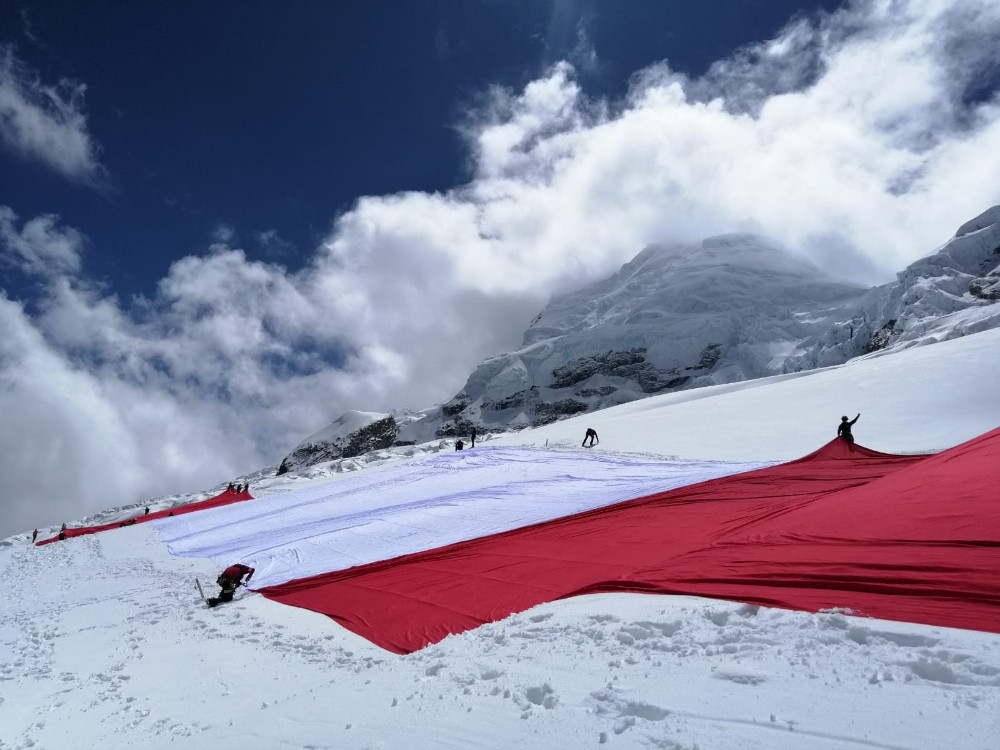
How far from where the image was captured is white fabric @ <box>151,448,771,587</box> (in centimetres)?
1380

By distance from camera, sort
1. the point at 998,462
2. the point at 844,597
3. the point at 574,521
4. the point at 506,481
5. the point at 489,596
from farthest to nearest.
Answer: the point at 506,481
the point at 574,521
the point at 489,596
the point at 998,462
the point at 844,597

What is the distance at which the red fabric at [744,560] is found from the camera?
4965 mm

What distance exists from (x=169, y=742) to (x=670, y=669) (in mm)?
4363

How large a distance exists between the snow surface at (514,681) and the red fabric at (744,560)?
485 millimetres

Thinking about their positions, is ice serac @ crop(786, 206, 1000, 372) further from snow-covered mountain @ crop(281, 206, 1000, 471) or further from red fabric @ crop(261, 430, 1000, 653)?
red fabric @ crop(261, 430, 1000, 653)

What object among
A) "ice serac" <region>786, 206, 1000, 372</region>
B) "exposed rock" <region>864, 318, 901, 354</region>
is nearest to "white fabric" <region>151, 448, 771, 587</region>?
"ice serac" <region>786, 206, 1000, 372</region>

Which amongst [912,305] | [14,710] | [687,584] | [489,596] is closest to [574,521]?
[489,596]

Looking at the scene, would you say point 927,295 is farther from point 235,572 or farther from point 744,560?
point 235,572

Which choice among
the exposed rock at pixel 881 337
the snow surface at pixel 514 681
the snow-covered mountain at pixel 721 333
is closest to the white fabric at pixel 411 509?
the snow surface at pixel 514 681

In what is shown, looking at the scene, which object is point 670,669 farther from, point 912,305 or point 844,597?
point 912,305

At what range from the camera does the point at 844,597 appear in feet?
16.4

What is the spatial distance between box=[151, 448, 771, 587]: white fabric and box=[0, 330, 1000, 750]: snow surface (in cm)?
319

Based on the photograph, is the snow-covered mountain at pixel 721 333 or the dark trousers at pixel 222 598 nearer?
the dark trousers at pixel 222 598

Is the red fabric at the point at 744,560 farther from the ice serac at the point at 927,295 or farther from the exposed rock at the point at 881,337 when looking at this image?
the exposed rock at the point at 881,337
